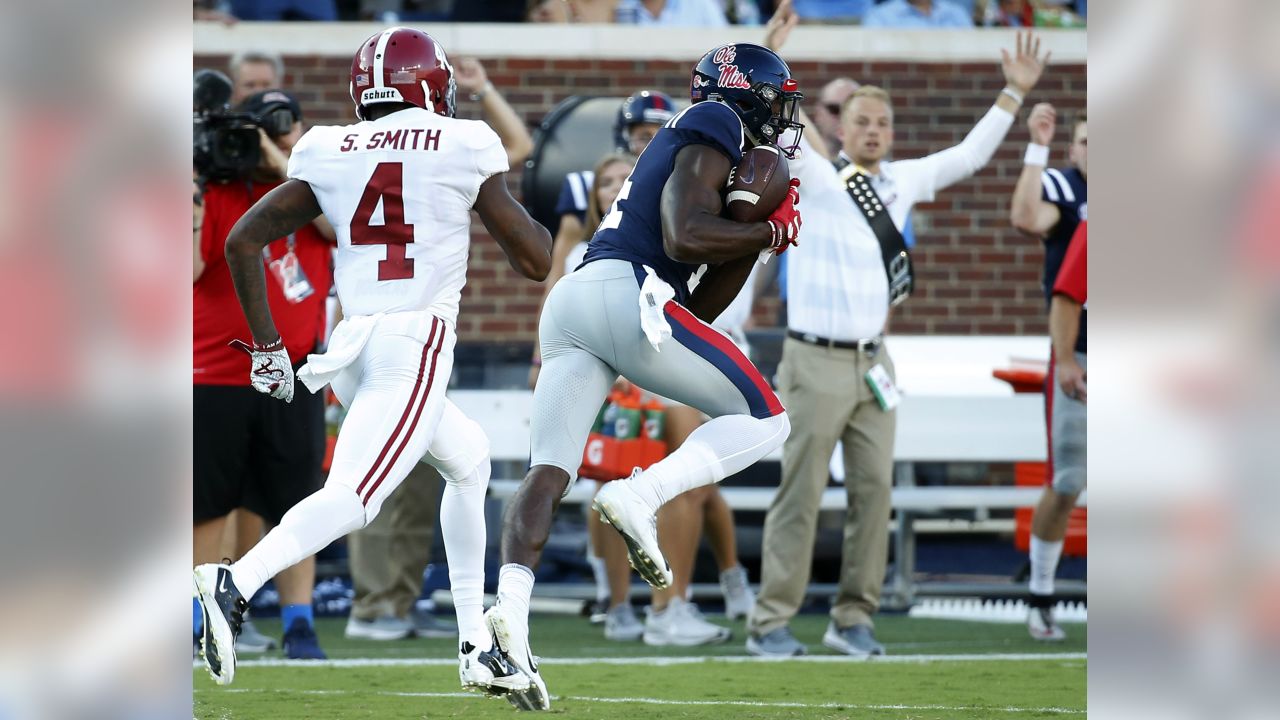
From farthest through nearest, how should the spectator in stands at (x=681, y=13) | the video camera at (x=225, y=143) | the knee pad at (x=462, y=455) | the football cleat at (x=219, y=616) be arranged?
the spectator in stands at (x=681, y=13) → the video camera at (x=225, y=143) → the knee pad at (x=462, y=455) → the football cleat at (x=219, y=616)

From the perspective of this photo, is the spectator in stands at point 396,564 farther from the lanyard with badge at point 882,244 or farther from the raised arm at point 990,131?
the raised arm at point 990,131

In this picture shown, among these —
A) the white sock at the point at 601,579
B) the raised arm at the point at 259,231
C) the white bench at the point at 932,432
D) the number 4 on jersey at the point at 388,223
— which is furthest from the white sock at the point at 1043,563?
the raised arm at the point at 259,231

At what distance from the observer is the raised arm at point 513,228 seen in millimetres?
4973

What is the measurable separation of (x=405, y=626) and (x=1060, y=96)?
22.3 ft

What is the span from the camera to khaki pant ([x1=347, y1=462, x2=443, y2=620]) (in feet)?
26.0

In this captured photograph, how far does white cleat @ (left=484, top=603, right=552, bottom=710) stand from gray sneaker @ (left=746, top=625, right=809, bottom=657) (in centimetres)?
260

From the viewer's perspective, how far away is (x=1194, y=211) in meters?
2.89

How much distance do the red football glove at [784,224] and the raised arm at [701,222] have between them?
2 cm

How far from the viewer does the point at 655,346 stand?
15.8 feet

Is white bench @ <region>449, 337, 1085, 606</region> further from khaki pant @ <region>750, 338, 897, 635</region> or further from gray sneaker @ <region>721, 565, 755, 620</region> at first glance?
khaki pant @ <region>750, 338, 897, 635</region>

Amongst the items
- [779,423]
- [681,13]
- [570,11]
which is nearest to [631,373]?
[779,423]

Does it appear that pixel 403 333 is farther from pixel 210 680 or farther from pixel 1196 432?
pixel 1196 432

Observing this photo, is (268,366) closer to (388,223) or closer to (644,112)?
(388,223)

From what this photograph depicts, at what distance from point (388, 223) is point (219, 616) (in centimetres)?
120
